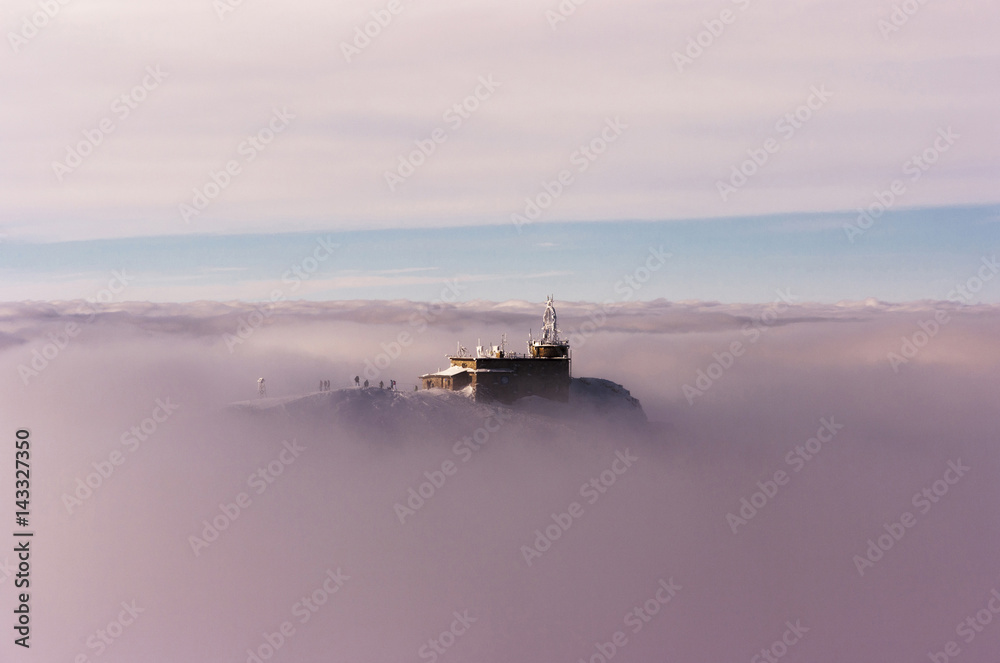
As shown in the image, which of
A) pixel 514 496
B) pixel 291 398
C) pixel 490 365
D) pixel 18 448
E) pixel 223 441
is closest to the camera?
pixel 18 448

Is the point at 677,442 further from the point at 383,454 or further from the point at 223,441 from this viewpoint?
the point at 223,441

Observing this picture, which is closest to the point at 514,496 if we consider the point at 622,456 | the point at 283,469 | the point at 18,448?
the point at 622,456

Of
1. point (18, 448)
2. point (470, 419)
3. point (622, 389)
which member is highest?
point (622, 389)

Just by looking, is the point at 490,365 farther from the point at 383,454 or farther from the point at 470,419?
the point at 383,454

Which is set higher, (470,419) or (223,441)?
(223,441)

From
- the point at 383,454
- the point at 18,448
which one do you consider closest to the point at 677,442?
the point at 383,454

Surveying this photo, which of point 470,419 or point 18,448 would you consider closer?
point 18,448

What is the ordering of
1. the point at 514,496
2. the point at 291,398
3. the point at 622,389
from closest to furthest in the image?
A: the point at 291,398 < the point at 622,389 < the point at 514,496
